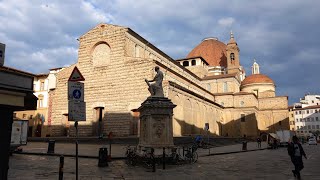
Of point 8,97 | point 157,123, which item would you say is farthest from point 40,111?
point 8,97

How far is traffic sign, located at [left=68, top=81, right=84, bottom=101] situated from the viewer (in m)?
7.17

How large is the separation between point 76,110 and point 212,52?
63341 millimetres

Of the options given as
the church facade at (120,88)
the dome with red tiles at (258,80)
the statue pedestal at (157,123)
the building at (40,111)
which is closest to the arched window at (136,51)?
→ the church facade at (120,88)

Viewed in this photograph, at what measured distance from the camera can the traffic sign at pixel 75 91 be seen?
717 cm

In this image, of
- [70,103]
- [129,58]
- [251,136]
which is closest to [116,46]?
[129,58]

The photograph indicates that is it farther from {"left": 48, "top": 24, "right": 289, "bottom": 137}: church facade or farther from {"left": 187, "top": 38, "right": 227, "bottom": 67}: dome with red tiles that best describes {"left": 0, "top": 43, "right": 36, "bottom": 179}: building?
{"left": 187, "top": 38, "right": 227, "bottom": 67}: dome with red tiles

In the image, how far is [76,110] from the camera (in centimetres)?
718

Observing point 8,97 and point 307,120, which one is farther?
point 307,120

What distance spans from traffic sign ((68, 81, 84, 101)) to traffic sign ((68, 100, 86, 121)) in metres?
0.11

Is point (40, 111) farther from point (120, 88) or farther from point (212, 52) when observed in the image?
point (212, 52)

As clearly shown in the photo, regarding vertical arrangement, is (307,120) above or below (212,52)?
below

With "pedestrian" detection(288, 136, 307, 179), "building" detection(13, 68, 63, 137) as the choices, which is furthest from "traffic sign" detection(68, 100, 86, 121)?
"building" detection(13, 68, 63, 137)

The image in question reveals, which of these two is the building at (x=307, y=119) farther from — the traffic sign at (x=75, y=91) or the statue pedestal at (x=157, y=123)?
the traffic sign at (x=75, y=91)

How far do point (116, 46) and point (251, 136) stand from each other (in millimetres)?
33373
